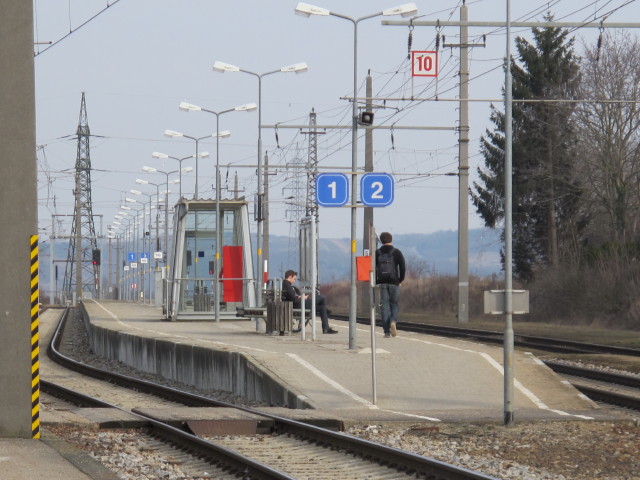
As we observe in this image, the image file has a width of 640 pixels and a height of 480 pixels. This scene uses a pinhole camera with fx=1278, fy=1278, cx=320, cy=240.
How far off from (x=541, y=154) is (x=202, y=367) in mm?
39191

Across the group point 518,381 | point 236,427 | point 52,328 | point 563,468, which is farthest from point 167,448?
point 52,328

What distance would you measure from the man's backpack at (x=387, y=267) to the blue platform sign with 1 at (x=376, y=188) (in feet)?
7.45

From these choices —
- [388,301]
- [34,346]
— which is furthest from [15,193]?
[388,301]

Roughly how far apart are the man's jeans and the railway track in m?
7.56

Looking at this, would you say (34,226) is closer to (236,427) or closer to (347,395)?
(236,427)

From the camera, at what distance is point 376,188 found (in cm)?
2062

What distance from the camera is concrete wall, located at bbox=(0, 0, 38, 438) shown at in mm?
12742

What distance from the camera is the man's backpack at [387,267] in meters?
22.8

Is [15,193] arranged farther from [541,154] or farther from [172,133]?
[541,154]

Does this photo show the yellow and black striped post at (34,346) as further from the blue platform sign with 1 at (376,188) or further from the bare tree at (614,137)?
the bare tree at (614,137)

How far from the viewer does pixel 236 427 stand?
14.4 m

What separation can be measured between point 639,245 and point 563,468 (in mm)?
34846

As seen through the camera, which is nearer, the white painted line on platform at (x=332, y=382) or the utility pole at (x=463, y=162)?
the white painted line on platform at (x=332, y=382)

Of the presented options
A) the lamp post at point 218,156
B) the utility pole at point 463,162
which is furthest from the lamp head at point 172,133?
the utility pole at point 463,162
